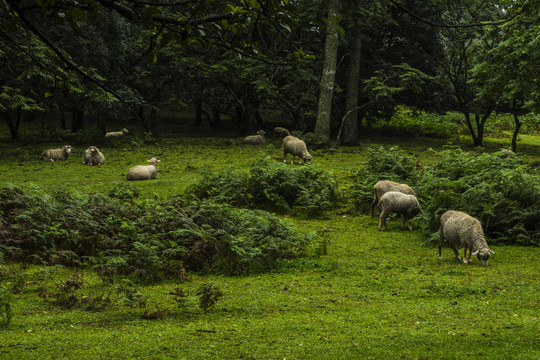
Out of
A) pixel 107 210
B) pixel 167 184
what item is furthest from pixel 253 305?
pixel 167 184

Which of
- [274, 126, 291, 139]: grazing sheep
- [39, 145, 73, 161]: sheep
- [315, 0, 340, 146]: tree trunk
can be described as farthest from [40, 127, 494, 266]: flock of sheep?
[274, 126, 291, 139]: grazing sheep

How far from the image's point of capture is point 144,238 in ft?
34.5

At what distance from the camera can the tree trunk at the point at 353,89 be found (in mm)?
33594

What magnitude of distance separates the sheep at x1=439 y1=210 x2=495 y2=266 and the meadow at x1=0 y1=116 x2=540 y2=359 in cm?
33

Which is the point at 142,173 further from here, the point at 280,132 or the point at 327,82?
the point at 280,132

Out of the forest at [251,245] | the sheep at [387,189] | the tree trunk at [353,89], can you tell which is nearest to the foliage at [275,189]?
the forest at [251,245]

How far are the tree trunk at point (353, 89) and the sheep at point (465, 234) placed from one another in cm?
2256

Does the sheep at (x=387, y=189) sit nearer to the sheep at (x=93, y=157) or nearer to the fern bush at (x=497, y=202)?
the fern bush at (x=497, y=202)

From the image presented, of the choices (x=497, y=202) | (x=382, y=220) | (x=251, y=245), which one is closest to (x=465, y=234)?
(x=497, y=202)

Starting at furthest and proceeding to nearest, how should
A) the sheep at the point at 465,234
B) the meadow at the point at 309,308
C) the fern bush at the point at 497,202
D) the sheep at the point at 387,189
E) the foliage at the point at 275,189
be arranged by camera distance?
the foliage at the point at 275,189 < the sheep at the point at 387,189 < the fern bush at the point at 497,202 < the sheep at the point at 465,234 < the meadow at the point at 309,308

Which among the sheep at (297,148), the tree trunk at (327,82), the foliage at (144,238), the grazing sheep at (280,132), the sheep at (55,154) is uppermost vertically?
the tree trunk at (327,82)

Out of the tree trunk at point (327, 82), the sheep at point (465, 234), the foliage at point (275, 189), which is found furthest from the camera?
the tree trunk at point (327, 82)

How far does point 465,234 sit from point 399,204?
10.5 feet

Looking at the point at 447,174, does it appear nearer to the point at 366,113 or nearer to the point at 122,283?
the point at 122,283
